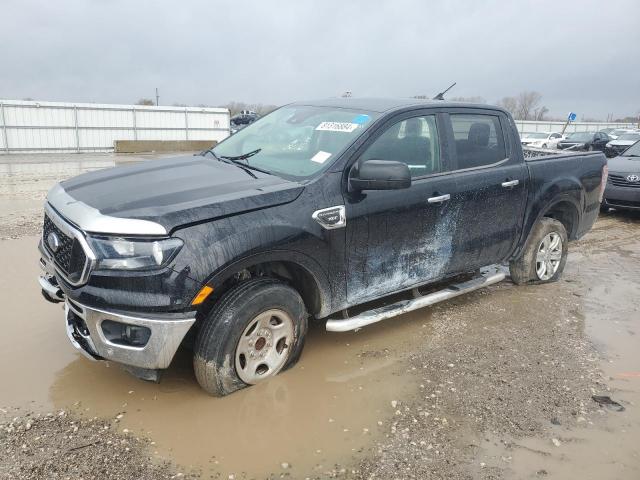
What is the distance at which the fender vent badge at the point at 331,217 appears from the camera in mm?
3305

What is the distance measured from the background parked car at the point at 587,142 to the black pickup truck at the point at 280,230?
922 inches

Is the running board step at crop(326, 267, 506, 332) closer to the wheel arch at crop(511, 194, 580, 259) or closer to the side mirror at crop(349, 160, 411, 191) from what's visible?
the wheel arch at crop(511, 194, 580, 259)

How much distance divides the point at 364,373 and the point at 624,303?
3199 mm

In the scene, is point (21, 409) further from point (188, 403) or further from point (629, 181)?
point (629, 181)

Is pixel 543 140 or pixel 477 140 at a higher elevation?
pixel 543 140

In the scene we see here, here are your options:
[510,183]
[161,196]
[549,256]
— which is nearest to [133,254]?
[161,196]

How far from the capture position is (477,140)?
4520mm

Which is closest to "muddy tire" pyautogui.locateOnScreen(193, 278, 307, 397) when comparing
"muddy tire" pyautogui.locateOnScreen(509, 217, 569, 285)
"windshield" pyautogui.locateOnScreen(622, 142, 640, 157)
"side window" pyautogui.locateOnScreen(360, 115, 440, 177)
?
"side window" pyautogui.locateOnScreen(360, 115, 440, 177)

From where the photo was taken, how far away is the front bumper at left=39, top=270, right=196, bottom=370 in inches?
109

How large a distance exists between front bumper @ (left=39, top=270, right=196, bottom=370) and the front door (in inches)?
50.4

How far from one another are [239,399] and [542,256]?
372cm

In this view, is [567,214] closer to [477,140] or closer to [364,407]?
[477,140]

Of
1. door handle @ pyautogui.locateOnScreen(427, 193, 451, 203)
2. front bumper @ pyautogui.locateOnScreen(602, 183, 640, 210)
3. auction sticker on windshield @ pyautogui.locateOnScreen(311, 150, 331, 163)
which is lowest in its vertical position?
front bumper @ pyautogui.locateOnScreen(602, 183, 640, 210)

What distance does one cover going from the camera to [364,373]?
12.0ft
